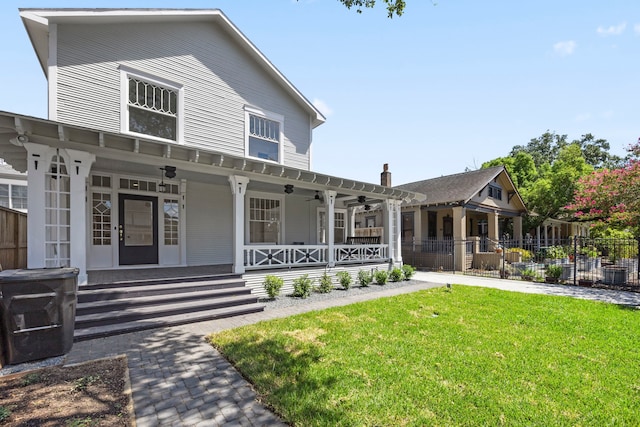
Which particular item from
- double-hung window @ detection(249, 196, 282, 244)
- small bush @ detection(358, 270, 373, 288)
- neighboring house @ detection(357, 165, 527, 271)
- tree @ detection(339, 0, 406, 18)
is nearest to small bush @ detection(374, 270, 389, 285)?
small bush @ detection(358, 270, 373, 288)

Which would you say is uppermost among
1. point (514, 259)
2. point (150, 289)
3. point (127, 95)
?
point (127, 95)

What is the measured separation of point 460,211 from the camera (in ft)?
52.1

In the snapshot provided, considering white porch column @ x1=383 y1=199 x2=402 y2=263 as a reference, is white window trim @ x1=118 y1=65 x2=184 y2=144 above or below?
above

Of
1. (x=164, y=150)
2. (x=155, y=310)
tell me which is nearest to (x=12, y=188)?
(x=164, y=150)

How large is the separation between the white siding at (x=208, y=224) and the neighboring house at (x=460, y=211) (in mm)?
8997

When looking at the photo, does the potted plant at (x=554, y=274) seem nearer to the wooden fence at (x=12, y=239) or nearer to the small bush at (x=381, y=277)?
the small bush at (x=381, y=277)

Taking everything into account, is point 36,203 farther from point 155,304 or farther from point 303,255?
point 303,255

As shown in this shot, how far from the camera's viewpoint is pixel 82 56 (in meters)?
7.53

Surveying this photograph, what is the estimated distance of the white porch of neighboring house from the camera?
18.3 feet

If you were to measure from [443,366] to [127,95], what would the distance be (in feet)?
31.9

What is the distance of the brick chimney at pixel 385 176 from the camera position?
15671 millimetres

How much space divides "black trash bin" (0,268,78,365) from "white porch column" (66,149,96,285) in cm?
151

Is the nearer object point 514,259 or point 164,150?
point 164,150

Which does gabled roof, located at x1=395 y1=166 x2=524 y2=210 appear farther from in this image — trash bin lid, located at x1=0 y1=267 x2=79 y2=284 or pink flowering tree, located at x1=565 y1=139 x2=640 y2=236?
trash bin lid, located at x1=0 y1=267 x2=79 y2=284
